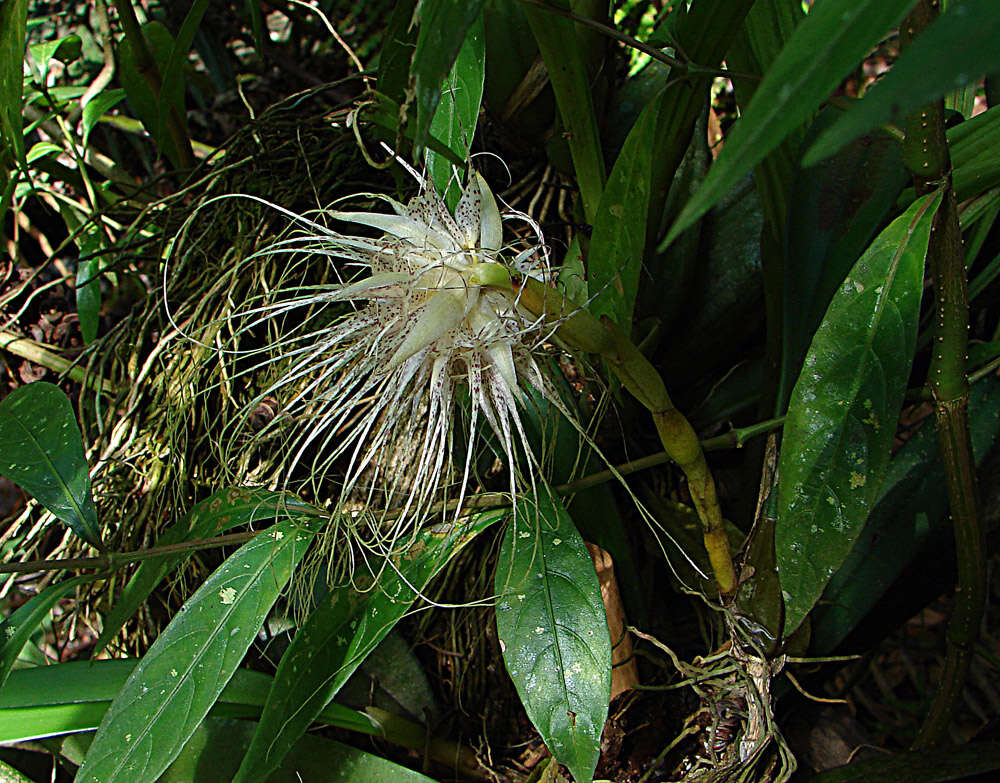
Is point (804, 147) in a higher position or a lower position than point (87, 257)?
higher

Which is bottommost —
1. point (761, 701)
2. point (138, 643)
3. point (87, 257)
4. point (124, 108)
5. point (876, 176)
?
point (138, 643)

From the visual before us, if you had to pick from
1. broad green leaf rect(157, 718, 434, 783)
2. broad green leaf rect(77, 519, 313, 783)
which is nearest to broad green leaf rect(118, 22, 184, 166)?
broad green leaf rect(77, 519, 313, 783)

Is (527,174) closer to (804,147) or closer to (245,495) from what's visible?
(804,147)

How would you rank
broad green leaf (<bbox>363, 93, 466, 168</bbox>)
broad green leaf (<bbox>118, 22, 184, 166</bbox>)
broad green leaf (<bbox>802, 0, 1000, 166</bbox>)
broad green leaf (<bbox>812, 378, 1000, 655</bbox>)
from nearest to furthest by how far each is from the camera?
broad green leaf (<bbox>802, 0, 1000, 166</bbox>) < broad green leaf (<bbox>363, 93, 466, 168</bbox>) < broad green leaf (<bbox>812, 378, 1000, 655</bbox>) < broad green leaf (<bbox>118, 22, 184, 166</bbox>)

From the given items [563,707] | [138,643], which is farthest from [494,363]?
[138,643]

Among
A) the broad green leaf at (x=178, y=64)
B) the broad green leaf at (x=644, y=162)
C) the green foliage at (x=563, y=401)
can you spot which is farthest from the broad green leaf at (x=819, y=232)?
the broad green leaf at (x=178, y=64)

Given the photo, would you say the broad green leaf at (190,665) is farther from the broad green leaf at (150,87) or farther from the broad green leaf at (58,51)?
the broad green leaf at (58,51)

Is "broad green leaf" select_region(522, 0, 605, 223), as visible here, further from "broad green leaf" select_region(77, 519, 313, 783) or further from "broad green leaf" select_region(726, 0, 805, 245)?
"broad green leaf" select_region(77, 519, 313, 783)
